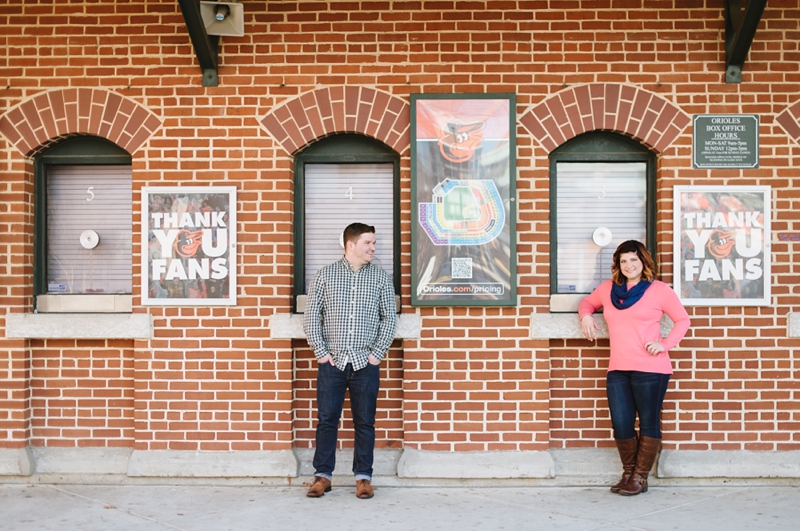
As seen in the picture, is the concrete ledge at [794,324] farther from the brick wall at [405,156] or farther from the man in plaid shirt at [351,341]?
the man in plaid shirt at [351,341]

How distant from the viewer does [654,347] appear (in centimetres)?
559

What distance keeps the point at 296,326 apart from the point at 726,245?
10.8ft

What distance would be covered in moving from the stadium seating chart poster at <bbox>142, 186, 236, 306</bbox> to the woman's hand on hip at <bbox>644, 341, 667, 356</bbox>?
10.2 ft

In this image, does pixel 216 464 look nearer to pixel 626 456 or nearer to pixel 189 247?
pixel 189 247

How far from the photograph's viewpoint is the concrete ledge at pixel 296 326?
239 inches

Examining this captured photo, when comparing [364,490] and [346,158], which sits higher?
[346,158]

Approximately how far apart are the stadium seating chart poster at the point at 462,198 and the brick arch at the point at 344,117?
14 cm

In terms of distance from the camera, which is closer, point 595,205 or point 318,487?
point 318,487

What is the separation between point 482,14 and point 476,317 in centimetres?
232

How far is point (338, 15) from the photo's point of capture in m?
6.22

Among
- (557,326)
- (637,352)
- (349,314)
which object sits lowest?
(637,352)

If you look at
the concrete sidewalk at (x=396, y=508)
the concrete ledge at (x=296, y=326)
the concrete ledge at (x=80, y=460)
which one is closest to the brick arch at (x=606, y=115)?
the concrete ledge at (x=296, y=326)

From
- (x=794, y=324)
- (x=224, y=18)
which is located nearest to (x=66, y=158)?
(x=224, y=18)

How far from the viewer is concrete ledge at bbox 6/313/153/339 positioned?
6152 millimetres
